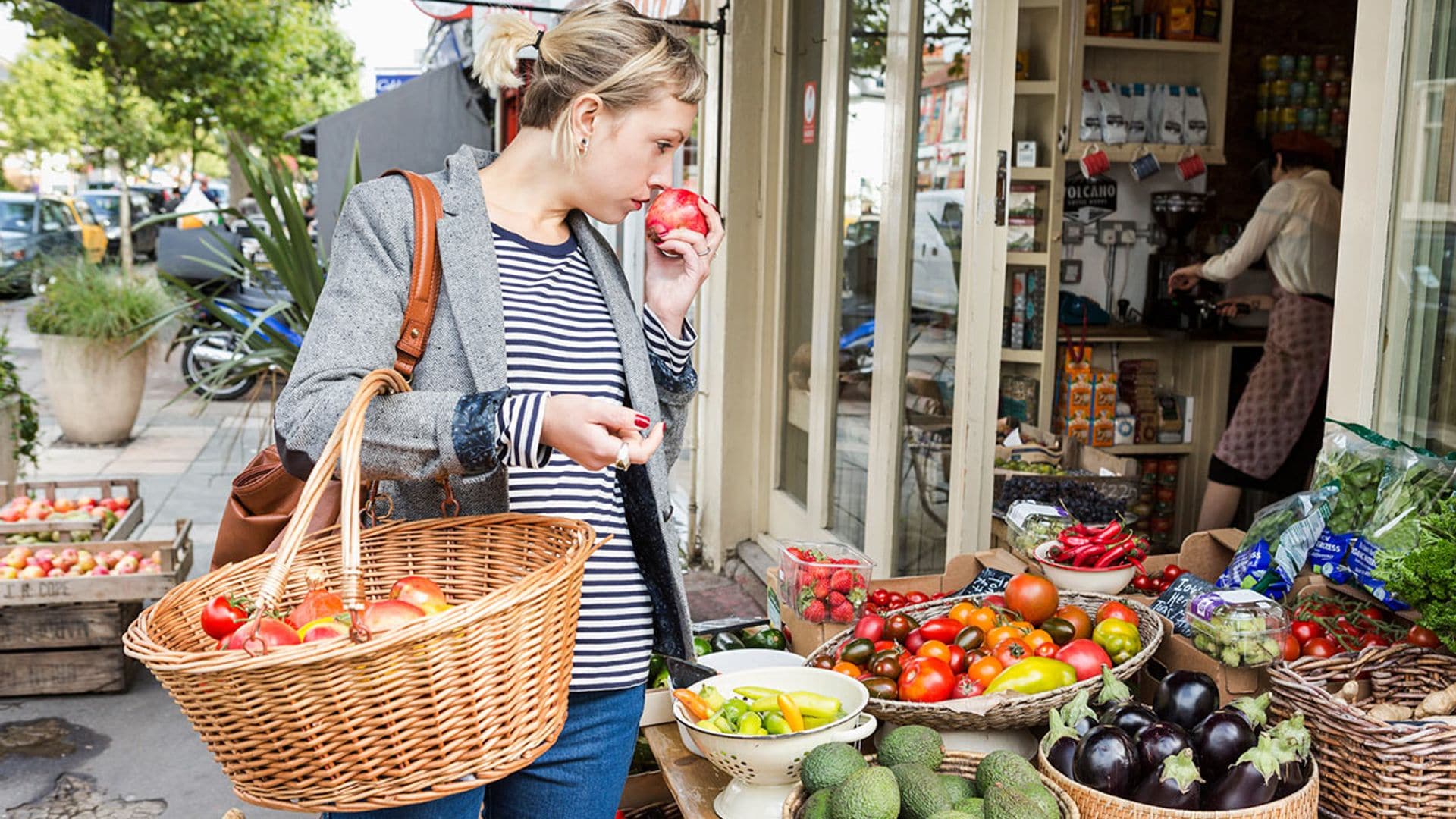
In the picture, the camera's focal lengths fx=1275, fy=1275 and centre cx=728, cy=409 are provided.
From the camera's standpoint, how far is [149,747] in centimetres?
443

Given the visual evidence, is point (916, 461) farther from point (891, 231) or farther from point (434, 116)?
point (434, 116)

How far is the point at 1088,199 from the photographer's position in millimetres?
6504

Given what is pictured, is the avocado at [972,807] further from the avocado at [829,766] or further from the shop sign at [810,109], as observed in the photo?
the shop sign at [810,109]

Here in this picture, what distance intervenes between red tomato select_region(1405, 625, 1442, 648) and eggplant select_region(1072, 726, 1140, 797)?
613 millimetres

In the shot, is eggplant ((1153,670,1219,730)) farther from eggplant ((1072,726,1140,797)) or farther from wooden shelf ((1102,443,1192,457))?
wooden shelf ((1102,443,1192,457))

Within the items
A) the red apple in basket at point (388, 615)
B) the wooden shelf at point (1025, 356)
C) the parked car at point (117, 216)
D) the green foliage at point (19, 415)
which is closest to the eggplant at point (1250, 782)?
the red apple in basket at point (388, 615)

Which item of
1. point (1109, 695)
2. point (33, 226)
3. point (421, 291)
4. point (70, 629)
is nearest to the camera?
point (421, 291)

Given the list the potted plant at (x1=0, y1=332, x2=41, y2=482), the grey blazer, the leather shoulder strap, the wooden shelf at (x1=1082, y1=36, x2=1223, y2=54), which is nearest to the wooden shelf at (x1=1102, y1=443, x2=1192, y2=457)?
the wooden shelf at (x1=1082, y1=36, x2=1223, y2=54)

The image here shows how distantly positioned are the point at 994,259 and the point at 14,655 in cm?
384

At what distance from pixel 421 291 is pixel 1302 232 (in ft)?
15.7

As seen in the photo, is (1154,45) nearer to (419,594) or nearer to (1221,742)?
(1221,742)

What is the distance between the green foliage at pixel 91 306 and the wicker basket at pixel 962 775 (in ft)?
27.2

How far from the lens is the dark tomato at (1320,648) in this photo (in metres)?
2.31

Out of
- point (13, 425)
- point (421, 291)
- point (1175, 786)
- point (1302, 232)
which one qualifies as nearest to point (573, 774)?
point (421, 291)
